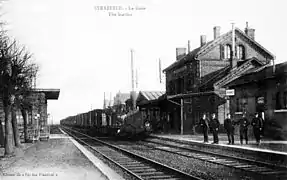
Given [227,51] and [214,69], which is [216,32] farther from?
[214,69]

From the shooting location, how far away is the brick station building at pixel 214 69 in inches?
1256

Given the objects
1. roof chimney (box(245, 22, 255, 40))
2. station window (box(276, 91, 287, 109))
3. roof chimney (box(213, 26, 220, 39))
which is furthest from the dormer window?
station window (box(276, 91, 287, 109))

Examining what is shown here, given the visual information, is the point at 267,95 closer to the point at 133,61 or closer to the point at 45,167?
the point at 45,167

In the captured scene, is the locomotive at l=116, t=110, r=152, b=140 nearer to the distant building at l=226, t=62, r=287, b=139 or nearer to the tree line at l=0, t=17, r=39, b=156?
the distant building at l=226, t=62, r=287, b=139

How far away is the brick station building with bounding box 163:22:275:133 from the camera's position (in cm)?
3189

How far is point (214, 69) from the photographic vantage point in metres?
36.9

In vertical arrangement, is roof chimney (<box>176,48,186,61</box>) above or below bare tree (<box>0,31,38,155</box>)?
above

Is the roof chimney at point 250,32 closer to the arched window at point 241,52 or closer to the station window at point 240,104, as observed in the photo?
the arched window at point 241,52

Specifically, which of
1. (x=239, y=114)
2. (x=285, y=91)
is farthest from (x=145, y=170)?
(x=239, y=114)

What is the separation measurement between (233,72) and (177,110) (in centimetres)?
947

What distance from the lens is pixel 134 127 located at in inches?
1293

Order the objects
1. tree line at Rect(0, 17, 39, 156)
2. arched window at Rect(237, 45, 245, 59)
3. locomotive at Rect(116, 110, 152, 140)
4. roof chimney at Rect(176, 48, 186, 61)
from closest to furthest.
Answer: tree line at Rect(0, 17, 39, 156), locomotive at Rect(116, 110, 152, 140), arched window at Rect(237, 45, 245, 59), roof chimney at Rect(176, 48, 186, 61)

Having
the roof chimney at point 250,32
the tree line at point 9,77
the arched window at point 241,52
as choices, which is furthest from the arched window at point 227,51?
the tree line at point 9,77

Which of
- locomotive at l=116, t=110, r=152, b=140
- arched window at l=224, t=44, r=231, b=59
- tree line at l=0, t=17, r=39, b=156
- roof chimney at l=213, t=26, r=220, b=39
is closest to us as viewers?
tree line at l=0, t=17, r=39, b=156
